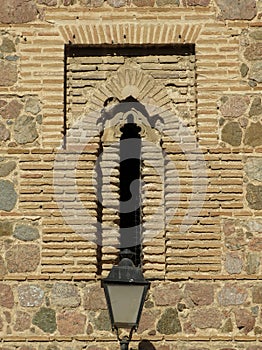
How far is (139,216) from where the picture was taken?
28.1 ft

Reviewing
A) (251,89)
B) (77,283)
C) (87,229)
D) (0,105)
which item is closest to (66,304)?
(77,283)

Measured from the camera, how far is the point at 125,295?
6.33m

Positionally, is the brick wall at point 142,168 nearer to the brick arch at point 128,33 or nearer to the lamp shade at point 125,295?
the brick arch at point 128,33

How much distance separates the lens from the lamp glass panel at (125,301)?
20.7 ft

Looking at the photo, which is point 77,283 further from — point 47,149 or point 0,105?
point 0,105

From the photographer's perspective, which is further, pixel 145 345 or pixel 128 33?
pixel 128 33

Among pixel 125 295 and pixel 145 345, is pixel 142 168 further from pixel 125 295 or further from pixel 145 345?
pixel 125 295

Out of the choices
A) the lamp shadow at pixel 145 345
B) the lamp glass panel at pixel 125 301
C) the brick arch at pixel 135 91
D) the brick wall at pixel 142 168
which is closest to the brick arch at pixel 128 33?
the brick wall at pixel 142 168

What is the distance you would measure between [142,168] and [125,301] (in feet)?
7.97

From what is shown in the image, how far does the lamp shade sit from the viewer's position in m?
Answer: 6.32

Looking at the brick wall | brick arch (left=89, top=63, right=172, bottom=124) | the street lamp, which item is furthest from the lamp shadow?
brick arch (left=89, top=63, right=172, bottom=124)

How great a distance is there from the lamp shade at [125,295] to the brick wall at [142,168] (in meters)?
1.56

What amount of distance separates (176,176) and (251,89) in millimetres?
1111

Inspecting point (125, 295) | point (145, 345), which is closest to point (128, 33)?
point (145, 345)
